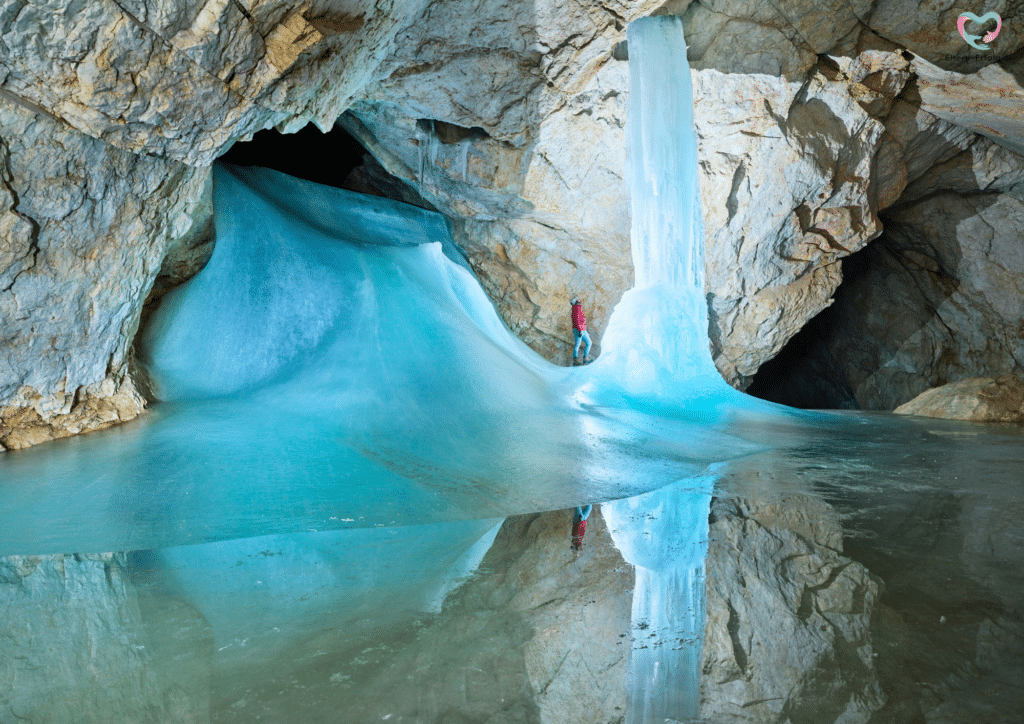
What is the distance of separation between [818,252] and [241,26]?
7.02 metres

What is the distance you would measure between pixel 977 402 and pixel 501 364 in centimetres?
519

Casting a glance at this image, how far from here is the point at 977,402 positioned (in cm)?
693

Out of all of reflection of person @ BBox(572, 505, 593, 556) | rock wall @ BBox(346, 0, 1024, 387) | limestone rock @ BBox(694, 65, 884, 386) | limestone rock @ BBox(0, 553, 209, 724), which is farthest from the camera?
limestone rock @ BBox(694, 65, 884, 386)

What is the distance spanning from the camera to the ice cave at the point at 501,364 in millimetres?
1555

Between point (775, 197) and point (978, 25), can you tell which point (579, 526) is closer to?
point (775, 197)

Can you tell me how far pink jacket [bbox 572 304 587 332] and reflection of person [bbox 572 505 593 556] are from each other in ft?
16.8

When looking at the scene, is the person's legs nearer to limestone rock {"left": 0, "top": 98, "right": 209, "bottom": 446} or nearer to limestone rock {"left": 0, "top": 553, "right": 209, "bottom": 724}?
limestone rock {"left": 0, "top": 553, "right": 209, "bottom": 724}

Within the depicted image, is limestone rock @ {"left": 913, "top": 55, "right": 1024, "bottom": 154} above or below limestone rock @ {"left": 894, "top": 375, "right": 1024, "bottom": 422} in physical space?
above

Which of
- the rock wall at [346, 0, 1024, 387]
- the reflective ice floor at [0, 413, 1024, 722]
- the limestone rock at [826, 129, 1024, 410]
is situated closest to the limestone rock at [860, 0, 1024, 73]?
the rock wall at [346, 0, 1024, 387]

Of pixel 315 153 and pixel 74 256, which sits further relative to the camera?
pixel 315 153

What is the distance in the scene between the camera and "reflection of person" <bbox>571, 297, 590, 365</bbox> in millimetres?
7980

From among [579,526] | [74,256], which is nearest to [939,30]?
[579,526]


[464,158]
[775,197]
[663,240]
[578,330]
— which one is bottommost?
[578,330]

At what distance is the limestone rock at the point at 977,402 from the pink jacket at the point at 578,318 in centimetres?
377
